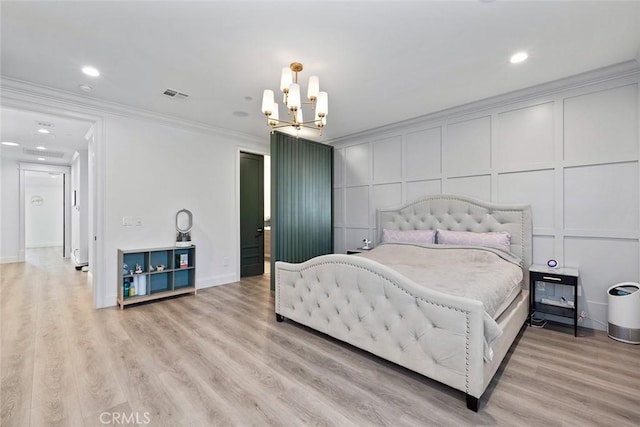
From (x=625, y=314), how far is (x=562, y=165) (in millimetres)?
1612

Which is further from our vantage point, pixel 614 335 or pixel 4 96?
pixel 4 96

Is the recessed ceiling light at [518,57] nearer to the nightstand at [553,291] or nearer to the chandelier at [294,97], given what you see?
the chandelier at [294,97]

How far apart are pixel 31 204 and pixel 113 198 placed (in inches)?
374

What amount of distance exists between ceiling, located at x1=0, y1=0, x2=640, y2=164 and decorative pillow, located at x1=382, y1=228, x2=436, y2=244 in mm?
1820

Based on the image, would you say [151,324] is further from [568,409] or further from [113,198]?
[568,409]

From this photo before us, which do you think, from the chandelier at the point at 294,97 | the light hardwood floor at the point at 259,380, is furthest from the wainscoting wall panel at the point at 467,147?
the chandelier at the point at 294,97

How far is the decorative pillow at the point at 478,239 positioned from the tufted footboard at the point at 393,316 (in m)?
1.90

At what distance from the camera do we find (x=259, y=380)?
6.70ft

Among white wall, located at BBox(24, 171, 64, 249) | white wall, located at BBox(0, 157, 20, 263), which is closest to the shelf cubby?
white wall, located at BBox(0, 157, 20, 263)

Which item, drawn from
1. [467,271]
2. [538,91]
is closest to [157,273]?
[467,271]

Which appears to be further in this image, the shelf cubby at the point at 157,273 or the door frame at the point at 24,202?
the door frame at the point at 24,202

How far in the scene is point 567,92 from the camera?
3.14m

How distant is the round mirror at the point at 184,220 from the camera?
171 inches

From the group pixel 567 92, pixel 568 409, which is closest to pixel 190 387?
pixel 568 409
